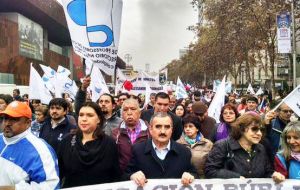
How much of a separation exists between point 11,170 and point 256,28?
2894 centimetres

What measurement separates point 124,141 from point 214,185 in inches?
41.7

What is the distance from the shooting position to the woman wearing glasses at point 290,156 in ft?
14.5

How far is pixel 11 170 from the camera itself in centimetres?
362

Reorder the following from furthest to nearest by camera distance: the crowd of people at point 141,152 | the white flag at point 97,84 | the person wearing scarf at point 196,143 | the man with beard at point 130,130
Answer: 1. the white flag at point 97,84
2. the person wearing scarf at point 196,143
3. the man with beard at point 130,130
4. the crowd of people at point 141,152

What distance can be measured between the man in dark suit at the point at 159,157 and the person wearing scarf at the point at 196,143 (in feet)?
2.22

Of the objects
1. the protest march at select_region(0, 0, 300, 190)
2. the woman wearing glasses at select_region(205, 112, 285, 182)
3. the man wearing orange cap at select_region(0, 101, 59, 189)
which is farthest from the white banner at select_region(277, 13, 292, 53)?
the man wearing orange cap at select_region(0, 101, 59, 189)

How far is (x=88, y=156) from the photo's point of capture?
4152 mm

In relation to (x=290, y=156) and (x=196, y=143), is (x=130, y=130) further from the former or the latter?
(x=290, y=156)

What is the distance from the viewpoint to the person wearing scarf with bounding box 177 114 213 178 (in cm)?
502

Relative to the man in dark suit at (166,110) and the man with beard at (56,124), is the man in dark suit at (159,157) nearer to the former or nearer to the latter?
the man with beard at (56,124)

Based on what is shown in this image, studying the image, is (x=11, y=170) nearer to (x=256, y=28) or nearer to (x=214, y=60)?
(x=256, y=28)

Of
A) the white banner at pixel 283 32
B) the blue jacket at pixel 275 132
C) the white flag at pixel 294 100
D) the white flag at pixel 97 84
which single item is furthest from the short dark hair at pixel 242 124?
the white banner at pixel 283 32

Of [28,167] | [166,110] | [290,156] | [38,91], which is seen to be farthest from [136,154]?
[38,91]

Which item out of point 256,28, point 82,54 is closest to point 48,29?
point 256,28
